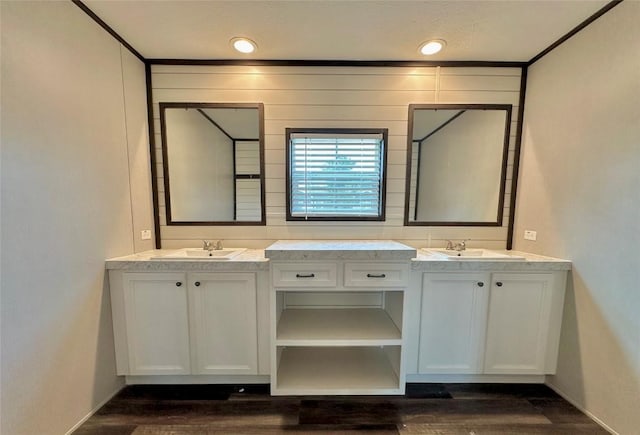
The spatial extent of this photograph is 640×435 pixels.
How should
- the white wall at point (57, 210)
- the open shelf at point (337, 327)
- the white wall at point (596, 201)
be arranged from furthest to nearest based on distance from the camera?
the open shelf at point (337, 327)
the white wall at point (596, 201)
the white wall at point (57, 210)

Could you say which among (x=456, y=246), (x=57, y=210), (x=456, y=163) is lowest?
(x=456, y=246)

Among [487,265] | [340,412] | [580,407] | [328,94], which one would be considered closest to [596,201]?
[487,265]

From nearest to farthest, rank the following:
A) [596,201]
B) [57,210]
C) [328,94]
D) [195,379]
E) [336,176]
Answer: [57,210] → [596,201] → [195,379] → [328,94] → [336,176]

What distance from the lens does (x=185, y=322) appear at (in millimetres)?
1815

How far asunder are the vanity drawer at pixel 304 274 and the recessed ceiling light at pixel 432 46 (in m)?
1.81

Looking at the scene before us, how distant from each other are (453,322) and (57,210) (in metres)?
2.67

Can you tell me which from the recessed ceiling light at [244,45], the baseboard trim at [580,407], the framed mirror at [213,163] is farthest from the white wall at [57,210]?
the baseboard trim at [580,407]

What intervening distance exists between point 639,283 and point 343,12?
2.38 m

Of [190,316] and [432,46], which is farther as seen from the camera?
[432,46]

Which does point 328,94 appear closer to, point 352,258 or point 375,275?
point 352,258

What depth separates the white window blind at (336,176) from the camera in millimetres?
2236

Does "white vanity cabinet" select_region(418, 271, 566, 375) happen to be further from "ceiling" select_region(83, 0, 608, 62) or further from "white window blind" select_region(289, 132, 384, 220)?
"ceiling" select_region(83, 0, 608, 62)

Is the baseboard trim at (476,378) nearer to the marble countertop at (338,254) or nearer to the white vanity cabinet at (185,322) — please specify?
the marble countertop at (338,254)

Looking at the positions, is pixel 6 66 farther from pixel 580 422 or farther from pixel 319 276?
pixel 580 422
